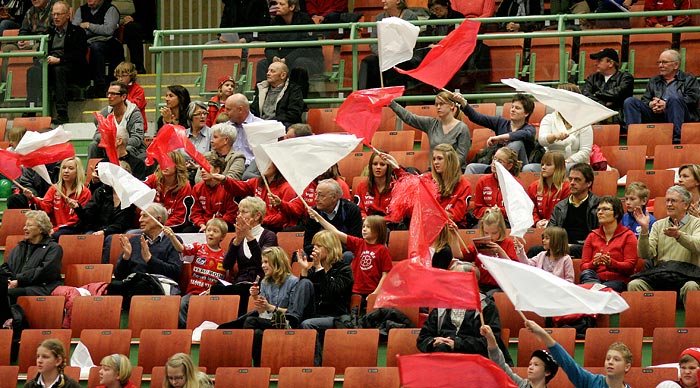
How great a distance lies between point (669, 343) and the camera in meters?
10.6

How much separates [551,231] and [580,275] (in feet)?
1.26

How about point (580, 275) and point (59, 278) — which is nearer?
point (580, 275)

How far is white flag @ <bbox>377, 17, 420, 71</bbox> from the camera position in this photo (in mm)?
12266

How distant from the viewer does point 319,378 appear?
10609mm

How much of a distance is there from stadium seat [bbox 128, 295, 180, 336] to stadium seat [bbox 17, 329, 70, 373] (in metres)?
0.50

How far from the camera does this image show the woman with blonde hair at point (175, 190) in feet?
42.7

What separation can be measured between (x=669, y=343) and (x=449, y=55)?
9.02 feet

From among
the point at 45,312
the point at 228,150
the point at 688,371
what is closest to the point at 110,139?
the point at 228,150

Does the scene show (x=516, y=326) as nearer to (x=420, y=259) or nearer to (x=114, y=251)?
(x=420, y=259)

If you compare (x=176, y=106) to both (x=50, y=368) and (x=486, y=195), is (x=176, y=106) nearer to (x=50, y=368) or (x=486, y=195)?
(x=486, y=195)

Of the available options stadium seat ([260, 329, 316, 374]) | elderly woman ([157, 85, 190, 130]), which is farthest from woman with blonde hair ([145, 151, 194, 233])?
stadium seat ([260, 329, 316, 374])

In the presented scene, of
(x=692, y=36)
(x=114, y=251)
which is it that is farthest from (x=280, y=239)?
(x=692, y=36)

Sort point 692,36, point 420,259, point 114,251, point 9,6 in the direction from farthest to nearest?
point 9,6, point 692,36, point 114,251, point 420,259

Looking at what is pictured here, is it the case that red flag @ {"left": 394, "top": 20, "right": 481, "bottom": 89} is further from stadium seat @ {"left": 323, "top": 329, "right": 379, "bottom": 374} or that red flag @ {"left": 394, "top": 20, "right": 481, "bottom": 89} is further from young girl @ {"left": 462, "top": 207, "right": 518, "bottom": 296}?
stadium seat @ {"left": 323, "top": 329, "right": 379, "bottom": 374}
